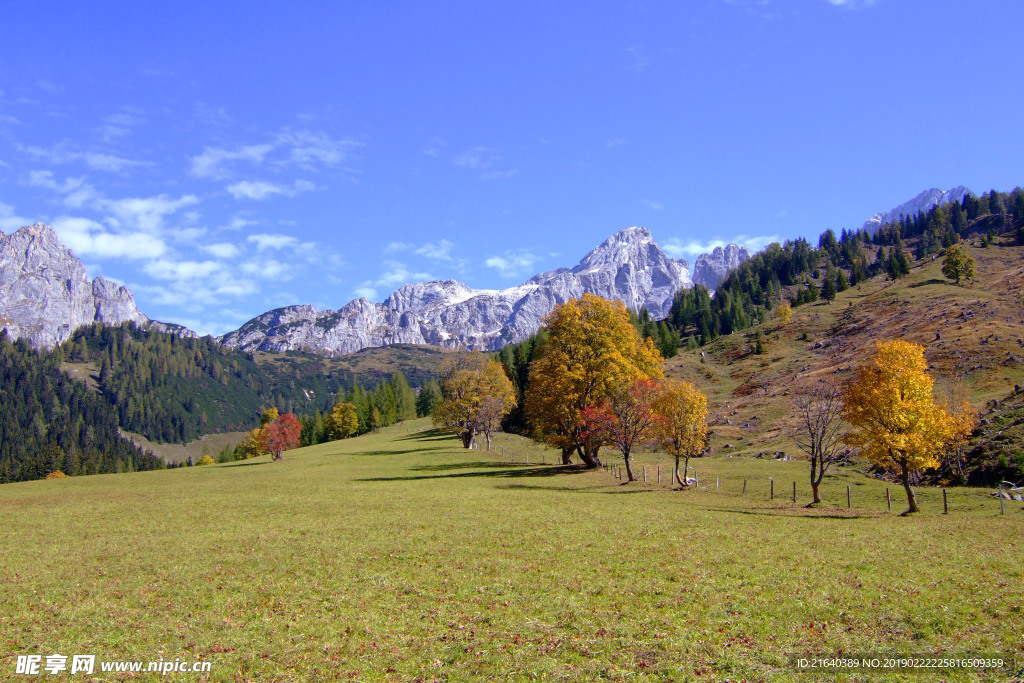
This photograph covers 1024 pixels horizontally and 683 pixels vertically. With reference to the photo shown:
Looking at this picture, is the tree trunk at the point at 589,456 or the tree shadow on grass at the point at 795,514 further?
the tree trunk at the point at 589,456

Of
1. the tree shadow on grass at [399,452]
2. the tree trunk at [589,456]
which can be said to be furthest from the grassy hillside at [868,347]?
the tree shadow on grass at [399,452]

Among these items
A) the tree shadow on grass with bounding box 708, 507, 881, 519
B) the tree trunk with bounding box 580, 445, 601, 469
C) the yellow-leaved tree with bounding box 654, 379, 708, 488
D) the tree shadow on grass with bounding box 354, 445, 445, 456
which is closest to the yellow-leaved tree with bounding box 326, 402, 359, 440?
the tree shadow on grass with bounding box 354, 445, 445, 456

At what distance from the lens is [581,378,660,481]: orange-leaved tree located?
50.3 metres

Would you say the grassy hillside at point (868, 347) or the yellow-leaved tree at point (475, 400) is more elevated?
the grassy hillside at point (868, 347)

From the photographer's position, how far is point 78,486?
196ft

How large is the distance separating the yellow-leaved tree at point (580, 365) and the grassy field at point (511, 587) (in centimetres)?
1880

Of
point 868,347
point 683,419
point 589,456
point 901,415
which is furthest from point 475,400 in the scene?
point 868,347

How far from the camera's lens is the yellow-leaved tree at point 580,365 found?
56625mm

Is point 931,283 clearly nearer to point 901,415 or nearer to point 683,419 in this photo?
point 683,419

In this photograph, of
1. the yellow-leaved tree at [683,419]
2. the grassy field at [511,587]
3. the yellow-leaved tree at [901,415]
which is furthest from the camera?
the yellow-leaved tree at [683,419]

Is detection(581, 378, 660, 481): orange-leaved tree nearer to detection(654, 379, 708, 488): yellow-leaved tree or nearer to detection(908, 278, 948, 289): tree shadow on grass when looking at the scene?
detection(654, 379, 708, 488): yellow-leaved tree

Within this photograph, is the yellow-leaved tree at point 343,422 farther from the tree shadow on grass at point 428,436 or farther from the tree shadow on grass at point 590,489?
the tree shadow on grass at point 590,489

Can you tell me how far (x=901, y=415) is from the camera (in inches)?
1451

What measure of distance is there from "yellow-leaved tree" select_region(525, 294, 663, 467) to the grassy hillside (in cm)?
1589
